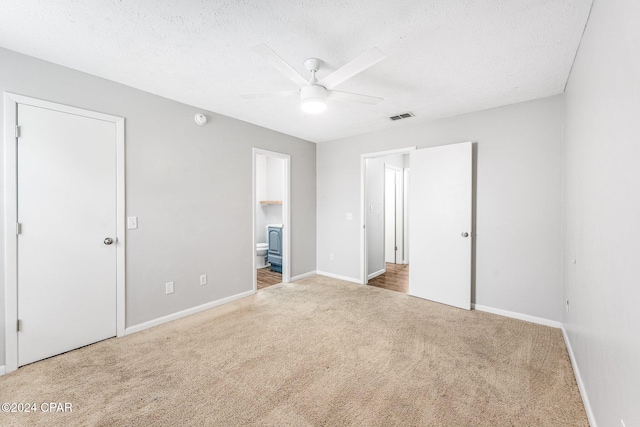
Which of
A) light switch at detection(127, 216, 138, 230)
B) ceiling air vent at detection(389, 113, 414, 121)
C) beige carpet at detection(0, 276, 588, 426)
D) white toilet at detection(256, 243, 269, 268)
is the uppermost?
ceiling air vent at detection(389, 113, 414, 121)

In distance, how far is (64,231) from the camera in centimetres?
230

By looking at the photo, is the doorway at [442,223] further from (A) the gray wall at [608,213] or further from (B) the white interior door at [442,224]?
(A) the gray wall at [608,213]

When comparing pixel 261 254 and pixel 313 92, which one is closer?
pixel 313 92

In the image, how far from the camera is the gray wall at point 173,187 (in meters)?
2.35

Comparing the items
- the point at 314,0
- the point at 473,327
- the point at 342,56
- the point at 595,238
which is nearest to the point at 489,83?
the point at 342,56

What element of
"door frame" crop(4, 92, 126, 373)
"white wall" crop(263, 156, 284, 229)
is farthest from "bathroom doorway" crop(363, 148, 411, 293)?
"door frame" crop(4, 92, 126, 373)

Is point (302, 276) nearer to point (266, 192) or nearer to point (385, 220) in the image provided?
point (385, 220)

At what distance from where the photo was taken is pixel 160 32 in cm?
182

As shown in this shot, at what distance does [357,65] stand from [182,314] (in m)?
3.19

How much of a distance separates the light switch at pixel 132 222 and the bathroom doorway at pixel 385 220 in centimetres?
315

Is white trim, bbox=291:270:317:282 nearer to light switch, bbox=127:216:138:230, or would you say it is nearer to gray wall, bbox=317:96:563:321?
light switch, bbox=127:216:138:230

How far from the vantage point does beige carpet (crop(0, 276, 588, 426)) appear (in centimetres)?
163

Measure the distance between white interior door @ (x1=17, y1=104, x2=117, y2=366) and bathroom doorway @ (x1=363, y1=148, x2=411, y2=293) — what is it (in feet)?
11.1

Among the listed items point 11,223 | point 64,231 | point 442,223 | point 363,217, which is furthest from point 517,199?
point 11,223
